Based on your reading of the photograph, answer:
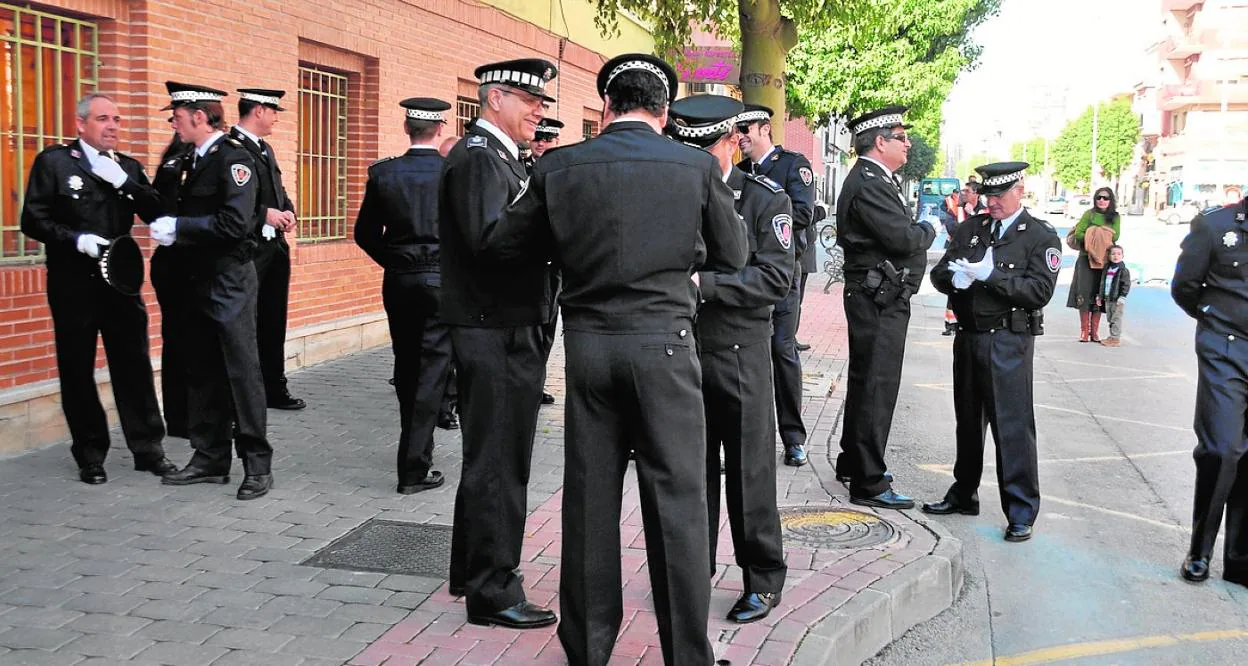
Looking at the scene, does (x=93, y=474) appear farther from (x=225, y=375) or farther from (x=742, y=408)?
(x=742, y=408)

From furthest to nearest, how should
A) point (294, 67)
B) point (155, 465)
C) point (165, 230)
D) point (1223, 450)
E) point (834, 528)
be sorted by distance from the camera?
point (294, 67) < point (155, 465) < point (165, 230) < point (834, 528) < point (1223, 450)

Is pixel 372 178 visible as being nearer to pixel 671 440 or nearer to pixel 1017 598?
pixel 671 440

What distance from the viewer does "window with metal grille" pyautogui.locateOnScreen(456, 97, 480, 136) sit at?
13.9 metres

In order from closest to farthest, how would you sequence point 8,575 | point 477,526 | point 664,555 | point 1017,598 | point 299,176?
point 664,555
point 477,526
point 8,575
point 1017,598
point 299,176

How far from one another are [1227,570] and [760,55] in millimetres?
7103

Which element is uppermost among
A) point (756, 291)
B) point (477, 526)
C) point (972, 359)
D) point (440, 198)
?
point (440, 198)

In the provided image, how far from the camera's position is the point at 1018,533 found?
250 inches

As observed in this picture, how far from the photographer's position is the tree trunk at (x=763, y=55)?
11.5 metres

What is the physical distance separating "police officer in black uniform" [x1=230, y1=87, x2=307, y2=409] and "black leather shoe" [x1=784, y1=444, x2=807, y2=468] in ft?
11.6

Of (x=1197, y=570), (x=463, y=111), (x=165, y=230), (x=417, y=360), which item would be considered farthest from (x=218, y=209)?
(x=463, y=111)

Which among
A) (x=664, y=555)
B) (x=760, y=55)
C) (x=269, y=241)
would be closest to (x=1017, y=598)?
(x=664, y=555)

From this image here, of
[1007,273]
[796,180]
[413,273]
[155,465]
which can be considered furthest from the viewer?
[796,180]

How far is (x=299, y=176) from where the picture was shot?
436 inches

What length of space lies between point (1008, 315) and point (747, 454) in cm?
238
